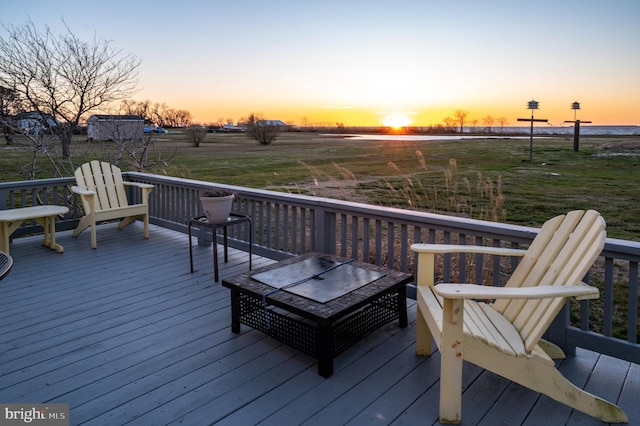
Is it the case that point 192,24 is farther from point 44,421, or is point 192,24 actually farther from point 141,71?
point 44,421

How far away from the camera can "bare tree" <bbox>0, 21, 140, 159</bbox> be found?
682 cm

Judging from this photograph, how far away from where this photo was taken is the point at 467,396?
2031 millimetres

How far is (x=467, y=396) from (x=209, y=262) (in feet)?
8.95

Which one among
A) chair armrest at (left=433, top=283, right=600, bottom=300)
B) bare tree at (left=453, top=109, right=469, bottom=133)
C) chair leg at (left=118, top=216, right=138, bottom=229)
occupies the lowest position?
chair leg at (left=118, top=216, right=138, bottom=229)

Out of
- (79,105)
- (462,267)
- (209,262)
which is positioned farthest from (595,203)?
(79,105)

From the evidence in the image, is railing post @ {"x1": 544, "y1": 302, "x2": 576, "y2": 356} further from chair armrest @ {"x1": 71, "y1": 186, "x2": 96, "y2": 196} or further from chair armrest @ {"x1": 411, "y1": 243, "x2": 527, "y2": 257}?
chair armrest @ {"x1": 71, "y1": 186, "x2": 96, "y2": 196}

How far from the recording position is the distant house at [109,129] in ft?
25.5

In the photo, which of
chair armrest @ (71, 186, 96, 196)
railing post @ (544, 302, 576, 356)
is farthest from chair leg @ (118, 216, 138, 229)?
railing post @ (544, 302, 576, 356)

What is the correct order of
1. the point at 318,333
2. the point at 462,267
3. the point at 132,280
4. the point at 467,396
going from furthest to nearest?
the point at 132,280, the point at 462,267, the point at 318,333, the point at 467,396

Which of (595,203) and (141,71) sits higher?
(141,71)

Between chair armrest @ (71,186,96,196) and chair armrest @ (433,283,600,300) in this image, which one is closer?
chair armrest @ (433,283,600,300)

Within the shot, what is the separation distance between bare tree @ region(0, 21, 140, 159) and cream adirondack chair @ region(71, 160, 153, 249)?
296 centimetres

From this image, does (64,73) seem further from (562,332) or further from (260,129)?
(260,129)

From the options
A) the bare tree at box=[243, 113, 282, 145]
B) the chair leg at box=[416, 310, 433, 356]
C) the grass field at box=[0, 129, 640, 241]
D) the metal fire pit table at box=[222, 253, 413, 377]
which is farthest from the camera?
the bare tree at box=[243, 113, 282, 145]
